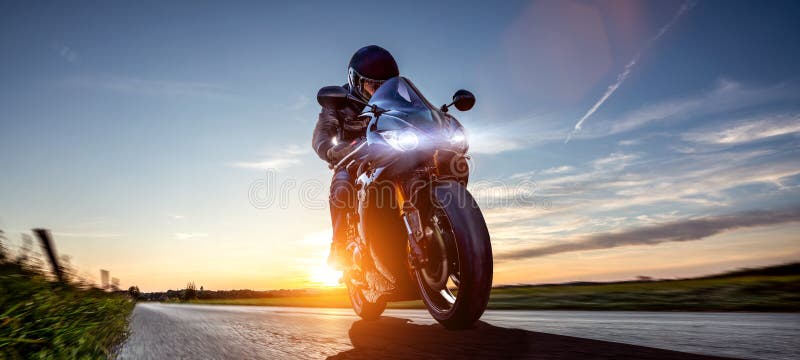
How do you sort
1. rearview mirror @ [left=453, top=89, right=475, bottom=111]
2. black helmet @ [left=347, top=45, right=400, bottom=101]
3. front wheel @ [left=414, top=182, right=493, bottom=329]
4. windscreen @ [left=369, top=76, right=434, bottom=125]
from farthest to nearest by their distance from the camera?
black helmet @ [left=347, top=45, right=400, bottom=101] < rearview mirror @ [left=453, top=89, right=475, bottom=111] < windscreen @ [left=369, top=76, right=434, bottom=125] < front wheel @ [left=414, top=182, right=493, bottom=329]

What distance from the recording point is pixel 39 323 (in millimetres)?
2900

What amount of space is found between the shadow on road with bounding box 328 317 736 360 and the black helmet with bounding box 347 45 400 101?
224 cm

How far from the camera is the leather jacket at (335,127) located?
4.70 m

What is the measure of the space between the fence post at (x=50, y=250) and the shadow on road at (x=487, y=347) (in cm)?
306

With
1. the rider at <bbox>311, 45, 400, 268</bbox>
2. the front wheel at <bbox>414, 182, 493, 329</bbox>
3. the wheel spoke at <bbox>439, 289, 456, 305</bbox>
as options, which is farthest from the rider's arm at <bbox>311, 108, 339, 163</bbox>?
the wheel spoke at <bbox>439, 289, 456, 305</bbox>

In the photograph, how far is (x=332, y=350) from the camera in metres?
2.84

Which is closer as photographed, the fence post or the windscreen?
the windscreen

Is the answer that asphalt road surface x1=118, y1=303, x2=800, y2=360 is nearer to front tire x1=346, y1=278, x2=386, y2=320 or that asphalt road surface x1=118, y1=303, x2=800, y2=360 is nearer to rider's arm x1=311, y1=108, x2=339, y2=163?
front tire x1=346, y1=278, x2=386, y2=320

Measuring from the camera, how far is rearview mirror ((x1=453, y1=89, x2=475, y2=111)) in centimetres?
421

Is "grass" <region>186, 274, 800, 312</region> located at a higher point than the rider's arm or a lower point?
lower

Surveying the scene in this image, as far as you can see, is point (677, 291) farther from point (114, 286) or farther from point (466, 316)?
point (114, 286)

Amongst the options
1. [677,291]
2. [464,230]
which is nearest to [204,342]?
[464,230]

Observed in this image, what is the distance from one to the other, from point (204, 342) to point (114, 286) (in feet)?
21.9

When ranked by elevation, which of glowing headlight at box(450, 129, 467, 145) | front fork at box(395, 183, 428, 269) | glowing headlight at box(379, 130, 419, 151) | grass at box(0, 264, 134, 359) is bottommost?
grass at box(0, 264, 134, 359)
